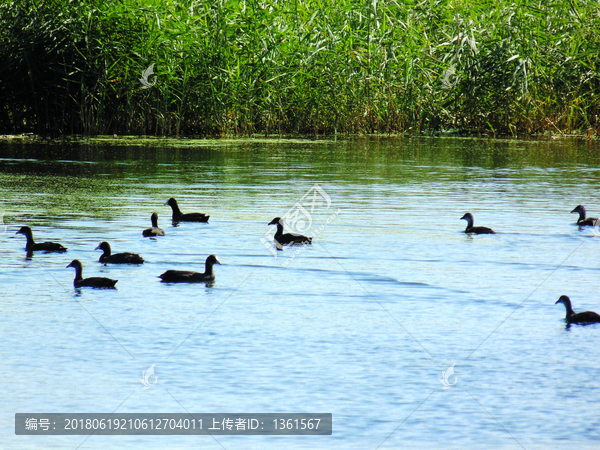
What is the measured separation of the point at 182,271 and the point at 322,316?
1.67 metres

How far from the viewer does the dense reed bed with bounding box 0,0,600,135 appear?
73.5 feet

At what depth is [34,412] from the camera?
5543mm

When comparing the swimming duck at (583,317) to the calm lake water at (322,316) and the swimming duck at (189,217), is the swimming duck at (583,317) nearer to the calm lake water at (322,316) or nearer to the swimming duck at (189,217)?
the calm lake water at (322,316)

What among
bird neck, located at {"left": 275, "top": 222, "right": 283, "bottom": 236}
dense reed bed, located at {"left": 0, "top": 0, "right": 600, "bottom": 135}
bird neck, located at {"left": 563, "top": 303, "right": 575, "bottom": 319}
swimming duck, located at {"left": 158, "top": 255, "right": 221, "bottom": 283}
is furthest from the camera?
dense reed bed, located at {"left": 0, "top": 0, "right": 600, "bottom": 135}

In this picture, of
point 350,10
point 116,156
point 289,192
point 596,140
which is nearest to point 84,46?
point 116,156

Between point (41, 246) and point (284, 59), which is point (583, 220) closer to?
point (41, 246)

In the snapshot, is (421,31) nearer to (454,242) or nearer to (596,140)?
(596,140)

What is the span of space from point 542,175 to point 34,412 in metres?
13.9

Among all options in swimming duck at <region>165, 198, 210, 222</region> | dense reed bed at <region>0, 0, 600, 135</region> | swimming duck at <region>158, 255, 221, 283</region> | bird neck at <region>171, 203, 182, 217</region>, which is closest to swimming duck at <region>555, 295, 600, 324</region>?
swimming duck at <region>158, 255, 221, 283</region>

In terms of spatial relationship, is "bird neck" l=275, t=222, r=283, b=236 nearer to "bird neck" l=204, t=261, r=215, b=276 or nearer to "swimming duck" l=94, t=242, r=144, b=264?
"swimming duck" l=94, t=242, r=144, b=264

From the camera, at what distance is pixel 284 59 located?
23703 mm

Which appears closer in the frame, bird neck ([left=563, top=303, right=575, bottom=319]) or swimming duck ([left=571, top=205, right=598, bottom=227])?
bird neck ([left=563, top=303, right=575, bottom=319])

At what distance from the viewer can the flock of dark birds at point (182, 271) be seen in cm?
767

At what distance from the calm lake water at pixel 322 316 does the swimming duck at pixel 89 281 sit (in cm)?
9
